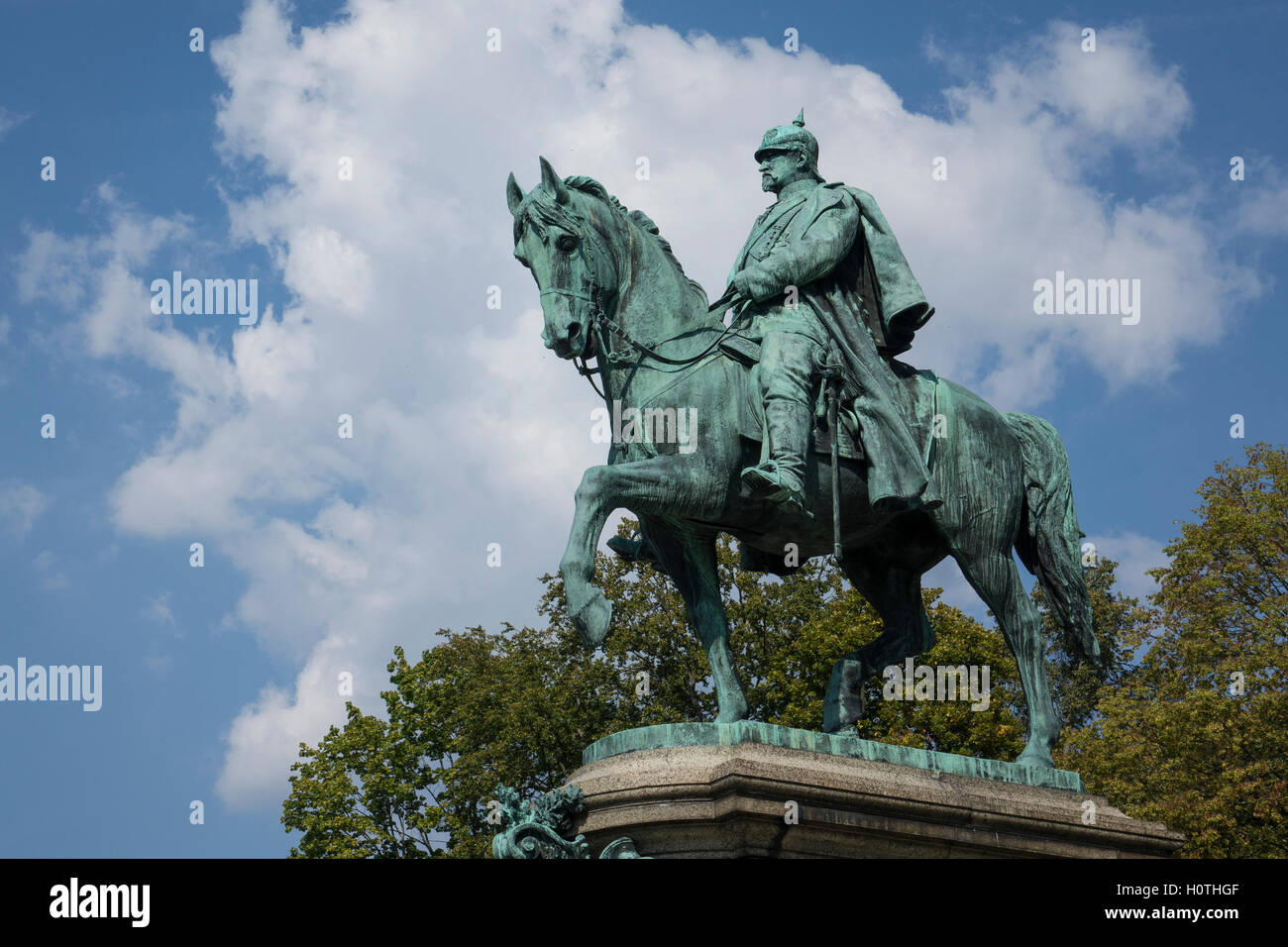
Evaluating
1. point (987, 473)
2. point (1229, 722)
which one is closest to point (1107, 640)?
point (1229, 722)

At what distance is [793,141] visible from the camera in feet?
39.4

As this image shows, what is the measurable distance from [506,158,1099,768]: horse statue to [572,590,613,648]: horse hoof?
14mm

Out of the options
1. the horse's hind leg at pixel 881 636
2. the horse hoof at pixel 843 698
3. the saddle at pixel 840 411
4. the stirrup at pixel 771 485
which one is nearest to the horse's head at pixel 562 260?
the saddle at pixel 840 411

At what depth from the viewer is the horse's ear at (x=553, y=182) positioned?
1066 centimetres

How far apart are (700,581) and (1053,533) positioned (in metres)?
3.14

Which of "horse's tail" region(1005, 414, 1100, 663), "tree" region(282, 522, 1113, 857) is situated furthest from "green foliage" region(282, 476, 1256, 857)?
"horse's tail" region(1005, 414, 1100, 663)

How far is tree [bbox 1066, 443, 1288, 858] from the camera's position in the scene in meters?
27.6

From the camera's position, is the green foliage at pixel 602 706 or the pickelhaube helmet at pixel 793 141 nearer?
the pickelhaube helmet at pixel 793 141

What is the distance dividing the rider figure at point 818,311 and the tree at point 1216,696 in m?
18.6

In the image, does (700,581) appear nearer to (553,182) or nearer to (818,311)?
(818,311)

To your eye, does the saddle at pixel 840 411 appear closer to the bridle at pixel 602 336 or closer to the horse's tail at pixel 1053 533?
the bridle at pixel 602 336
